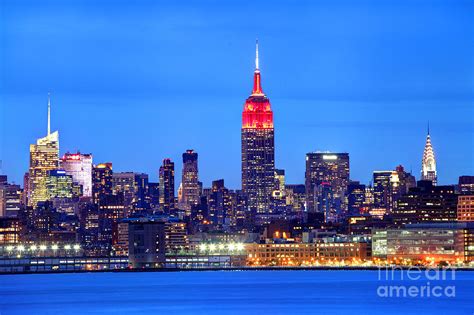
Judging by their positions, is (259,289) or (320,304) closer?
(320,304)

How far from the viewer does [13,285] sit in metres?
196

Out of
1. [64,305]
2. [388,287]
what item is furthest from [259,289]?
[64,305]

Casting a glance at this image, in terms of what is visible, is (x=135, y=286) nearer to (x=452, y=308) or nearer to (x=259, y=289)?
(x=259, y=289)

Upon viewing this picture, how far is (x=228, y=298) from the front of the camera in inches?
6629

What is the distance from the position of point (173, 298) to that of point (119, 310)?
15.8 meters

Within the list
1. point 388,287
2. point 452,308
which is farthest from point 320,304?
point 388,287

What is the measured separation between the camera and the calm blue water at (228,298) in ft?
497

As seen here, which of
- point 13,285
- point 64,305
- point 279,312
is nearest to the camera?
point 279,312

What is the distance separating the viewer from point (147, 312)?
492ft

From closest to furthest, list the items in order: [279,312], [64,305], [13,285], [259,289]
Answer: [279,312] < [64,305] < [259,289] < [13,285]

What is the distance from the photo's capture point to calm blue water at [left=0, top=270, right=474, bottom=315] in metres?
152

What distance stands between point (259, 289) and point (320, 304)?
68.3 ft

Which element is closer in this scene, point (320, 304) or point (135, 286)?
point (320, 304)

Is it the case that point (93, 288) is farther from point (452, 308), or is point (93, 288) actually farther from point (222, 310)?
point (452, 308)
